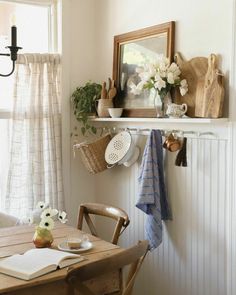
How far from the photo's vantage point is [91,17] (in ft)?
11.2

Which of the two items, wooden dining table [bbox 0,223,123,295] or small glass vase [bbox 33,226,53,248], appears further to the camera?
small glass vase [bbox 33,226,53,248]

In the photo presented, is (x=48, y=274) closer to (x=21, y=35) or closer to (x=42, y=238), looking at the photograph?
(x=42, y=238)

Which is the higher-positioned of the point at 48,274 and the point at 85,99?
the point at 85,99

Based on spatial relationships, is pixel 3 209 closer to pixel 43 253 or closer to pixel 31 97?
pixel 31 97

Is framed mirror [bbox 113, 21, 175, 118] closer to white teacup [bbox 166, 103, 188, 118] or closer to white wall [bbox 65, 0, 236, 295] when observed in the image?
white wall [bbox 65, 0, 236, 295]

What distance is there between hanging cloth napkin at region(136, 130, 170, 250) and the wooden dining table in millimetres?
471

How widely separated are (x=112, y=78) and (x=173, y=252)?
1.28 m

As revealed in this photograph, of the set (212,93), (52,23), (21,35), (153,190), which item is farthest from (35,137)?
(212,93)

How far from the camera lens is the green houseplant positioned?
319cm

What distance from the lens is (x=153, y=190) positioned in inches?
104

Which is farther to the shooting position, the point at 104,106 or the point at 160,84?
the point at 104,106

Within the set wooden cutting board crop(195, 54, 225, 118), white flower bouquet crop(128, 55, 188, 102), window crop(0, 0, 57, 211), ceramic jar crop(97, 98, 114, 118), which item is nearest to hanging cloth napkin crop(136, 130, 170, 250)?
white flower bouquet crop(128, 55, 188, 102)

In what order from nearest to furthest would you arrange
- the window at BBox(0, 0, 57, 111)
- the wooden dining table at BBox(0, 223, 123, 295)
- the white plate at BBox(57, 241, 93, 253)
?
1. the wooden dining table at BBox(0, 223, 123, 295)
2. the white plate at BBox(57, 241, 93, 253)
3. the window at BBox(0, 0, 57, 111)

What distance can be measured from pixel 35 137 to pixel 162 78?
41.9 inches
